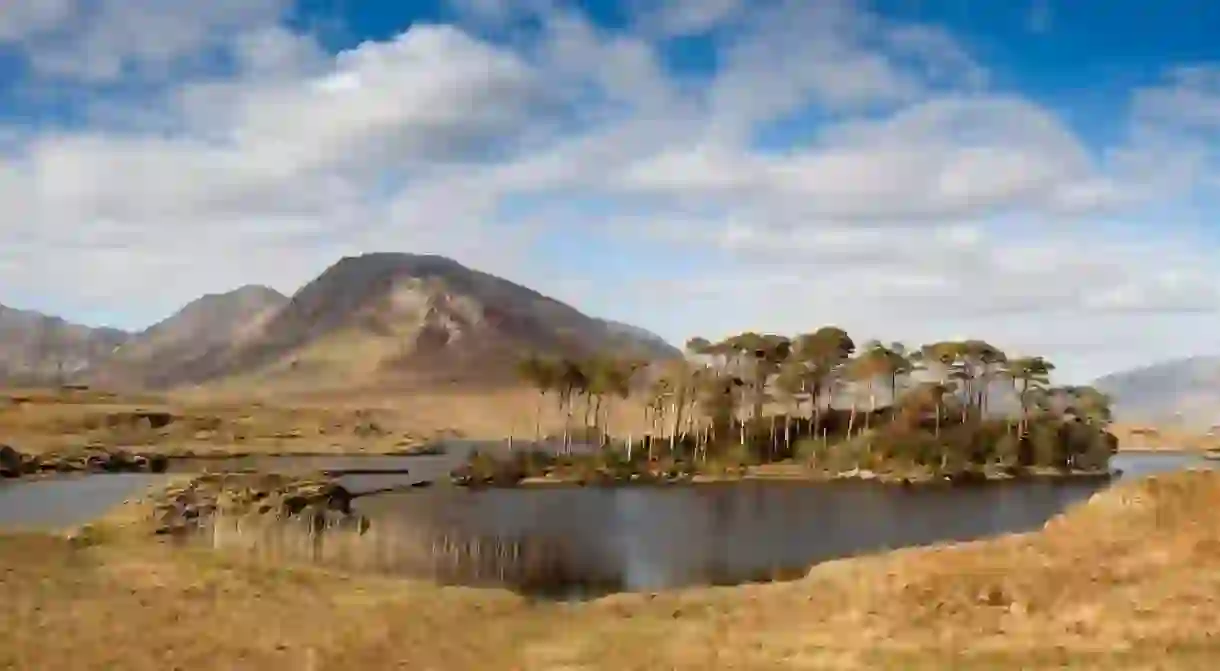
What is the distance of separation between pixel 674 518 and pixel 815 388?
2065 inches

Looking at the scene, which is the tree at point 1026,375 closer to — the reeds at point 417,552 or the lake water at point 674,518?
the lake water at point 674,518

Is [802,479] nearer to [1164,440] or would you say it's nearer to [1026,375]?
[1026,375]

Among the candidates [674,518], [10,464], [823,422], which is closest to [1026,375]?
[823,422]

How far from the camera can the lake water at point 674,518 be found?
45875 mm

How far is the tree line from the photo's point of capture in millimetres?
109125

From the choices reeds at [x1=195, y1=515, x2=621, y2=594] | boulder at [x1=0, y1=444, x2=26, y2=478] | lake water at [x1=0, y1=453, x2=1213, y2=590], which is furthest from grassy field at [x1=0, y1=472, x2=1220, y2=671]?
boulder at [x1=0, y1=444, x2=26, y2=478]

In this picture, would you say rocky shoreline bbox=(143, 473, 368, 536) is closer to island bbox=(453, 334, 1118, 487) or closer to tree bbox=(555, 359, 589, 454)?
island bbox=(453, 334, 1118, 487)

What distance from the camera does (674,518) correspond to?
213 ft

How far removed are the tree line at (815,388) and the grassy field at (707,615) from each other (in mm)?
71844

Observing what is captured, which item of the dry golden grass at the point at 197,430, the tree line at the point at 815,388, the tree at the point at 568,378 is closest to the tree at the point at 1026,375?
the tree line at the point at 815,388

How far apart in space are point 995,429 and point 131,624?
98921 mm

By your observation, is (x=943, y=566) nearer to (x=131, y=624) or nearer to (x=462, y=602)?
(x=462, y=602)

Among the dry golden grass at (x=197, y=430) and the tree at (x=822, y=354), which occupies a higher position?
the tree at (x=822, y=354)

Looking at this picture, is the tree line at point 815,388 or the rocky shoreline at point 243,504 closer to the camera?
the rocky shoreline at point 243,504
